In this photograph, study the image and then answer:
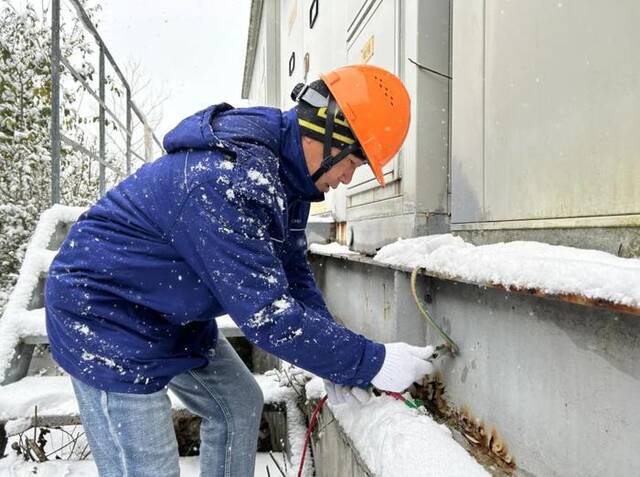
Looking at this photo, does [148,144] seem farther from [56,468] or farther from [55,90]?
[56,468]

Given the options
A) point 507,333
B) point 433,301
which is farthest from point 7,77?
point 507,333

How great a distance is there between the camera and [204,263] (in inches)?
54.2

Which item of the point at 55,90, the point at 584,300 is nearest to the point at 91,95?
the point at 55,90

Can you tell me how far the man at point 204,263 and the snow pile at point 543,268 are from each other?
361 mm

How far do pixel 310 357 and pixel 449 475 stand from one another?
1.64 feet

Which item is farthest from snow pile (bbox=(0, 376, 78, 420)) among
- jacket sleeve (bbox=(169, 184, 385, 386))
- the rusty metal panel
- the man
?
the rusty metal panel

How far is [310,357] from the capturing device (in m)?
1.46

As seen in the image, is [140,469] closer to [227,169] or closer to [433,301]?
[227,169]

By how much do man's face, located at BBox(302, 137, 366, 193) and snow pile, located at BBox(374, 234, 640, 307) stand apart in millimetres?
436

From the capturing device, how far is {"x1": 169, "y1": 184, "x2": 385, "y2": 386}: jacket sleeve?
4.41 ft

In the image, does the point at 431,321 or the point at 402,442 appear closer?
the point at 402,442

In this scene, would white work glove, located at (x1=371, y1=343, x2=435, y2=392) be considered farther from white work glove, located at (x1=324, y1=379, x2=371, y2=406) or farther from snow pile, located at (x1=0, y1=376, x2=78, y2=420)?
snow pile, located at (x1=0, y1=376, x2=78, y2=420)

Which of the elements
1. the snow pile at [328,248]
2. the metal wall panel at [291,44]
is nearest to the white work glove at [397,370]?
the snow pile at [328,248]

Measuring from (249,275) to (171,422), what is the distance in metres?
0.73
